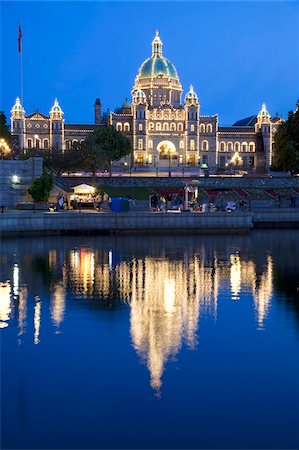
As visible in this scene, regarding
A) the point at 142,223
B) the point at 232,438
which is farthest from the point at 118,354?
the point at 142,223

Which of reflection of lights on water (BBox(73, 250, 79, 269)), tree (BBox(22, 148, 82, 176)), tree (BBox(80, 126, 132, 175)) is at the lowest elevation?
reflection of lights on water (BBox(73, 250, 79, 269))

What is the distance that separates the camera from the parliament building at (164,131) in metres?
138

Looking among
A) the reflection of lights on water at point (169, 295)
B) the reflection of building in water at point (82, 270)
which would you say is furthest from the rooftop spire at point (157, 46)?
the reflection of lights on water at point (169, 295)

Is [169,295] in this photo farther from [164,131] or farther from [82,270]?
[164,131]

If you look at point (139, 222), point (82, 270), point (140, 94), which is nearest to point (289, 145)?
point (139, 222)

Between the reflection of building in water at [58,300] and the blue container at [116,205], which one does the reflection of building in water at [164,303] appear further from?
the blue container at [116,205]

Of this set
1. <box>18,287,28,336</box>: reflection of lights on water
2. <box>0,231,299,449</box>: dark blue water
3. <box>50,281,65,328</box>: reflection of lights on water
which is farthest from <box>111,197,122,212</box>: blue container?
<box>18,287,28,336</box>: reflection of lights on water

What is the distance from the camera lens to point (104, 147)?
9512 cm

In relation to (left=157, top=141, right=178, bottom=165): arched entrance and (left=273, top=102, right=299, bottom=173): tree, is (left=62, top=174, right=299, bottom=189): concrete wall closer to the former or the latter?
(left=273, top=102, right=299, bottom=173): tree

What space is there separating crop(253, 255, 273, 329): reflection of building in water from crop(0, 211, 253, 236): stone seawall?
15.1 meters

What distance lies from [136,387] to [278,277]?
48.3 feet

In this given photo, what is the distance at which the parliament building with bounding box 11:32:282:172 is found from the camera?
137500 millimetres

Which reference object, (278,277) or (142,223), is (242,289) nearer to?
(278,277)

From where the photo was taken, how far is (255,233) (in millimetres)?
46344
